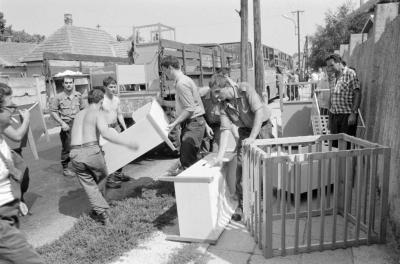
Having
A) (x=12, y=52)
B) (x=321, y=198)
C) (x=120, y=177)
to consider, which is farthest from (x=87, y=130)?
(x=12, y=52)

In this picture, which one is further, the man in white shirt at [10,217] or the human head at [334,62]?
the human head at [334,62]

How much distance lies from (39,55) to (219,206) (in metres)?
29.6

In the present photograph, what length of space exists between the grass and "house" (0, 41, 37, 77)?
99.0 ft

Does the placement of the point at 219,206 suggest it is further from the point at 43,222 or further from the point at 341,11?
the point at 341,11

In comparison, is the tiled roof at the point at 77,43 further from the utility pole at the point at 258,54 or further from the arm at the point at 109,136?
the arm at the point at 109,136

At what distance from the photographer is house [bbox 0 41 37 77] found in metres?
33.7

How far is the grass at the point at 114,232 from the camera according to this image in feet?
12.1

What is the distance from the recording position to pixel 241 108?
14.2ft

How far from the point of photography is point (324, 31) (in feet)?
107


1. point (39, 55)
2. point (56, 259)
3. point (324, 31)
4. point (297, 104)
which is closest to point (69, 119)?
point (56, 259)

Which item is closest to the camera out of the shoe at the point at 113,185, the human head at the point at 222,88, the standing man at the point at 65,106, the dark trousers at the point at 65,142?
the human head at the point at 222,88

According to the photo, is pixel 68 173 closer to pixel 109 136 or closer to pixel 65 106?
pixel 65 106

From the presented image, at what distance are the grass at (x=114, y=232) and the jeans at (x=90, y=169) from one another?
288 mm

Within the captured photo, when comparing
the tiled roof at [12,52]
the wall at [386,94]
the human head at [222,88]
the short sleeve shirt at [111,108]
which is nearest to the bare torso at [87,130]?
the human head at [222,88]
